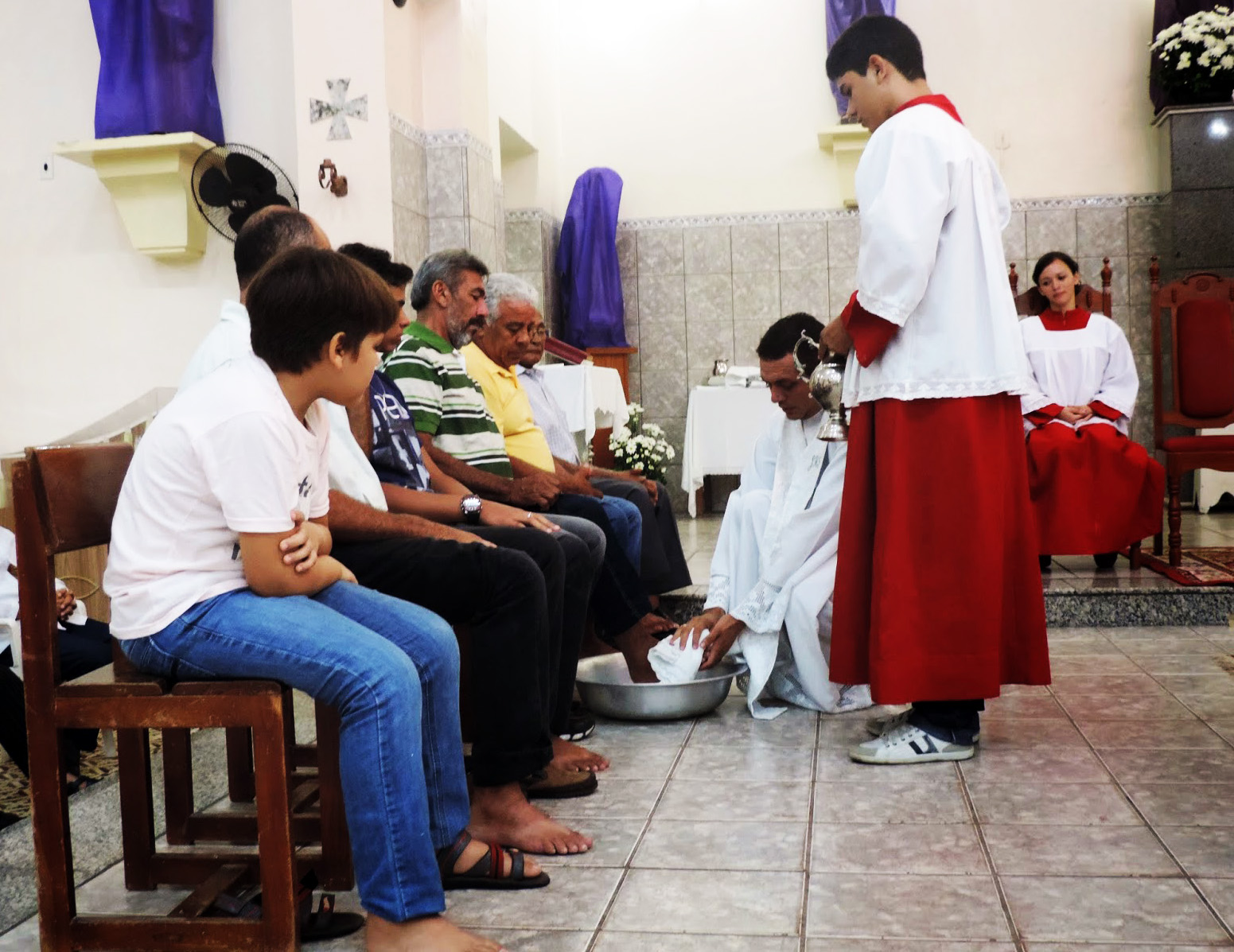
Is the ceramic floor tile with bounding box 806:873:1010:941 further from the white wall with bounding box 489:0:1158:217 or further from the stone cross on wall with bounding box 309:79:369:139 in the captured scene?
the white wall with bounding box 489:0:1158:217

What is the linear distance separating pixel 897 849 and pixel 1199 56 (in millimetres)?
6216

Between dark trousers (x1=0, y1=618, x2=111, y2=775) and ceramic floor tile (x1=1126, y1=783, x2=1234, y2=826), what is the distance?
2.21 meters

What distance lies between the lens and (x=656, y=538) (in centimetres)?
417

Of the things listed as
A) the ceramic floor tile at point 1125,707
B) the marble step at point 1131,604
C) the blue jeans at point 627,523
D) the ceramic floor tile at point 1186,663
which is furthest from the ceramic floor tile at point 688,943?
the marble step at point 1131,604

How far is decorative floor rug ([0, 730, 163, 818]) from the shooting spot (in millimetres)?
2709

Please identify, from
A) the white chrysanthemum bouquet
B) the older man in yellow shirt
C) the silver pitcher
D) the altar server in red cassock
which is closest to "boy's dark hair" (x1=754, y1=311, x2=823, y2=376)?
the silver pitcher

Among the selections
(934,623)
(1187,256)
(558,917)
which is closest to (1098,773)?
(934,623)

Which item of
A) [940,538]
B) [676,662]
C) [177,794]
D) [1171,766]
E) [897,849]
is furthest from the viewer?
[676,662]

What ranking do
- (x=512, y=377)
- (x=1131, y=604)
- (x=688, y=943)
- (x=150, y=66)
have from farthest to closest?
1. (x=150, y=66)
2. (x=1131, y=604)
3. (x=512, y=377)
4. (x=688, y=943)

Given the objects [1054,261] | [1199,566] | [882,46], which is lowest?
[1199,566]

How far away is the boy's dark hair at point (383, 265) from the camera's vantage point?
3.17 m

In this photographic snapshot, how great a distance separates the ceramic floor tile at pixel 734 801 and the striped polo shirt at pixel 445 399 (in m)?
1.08

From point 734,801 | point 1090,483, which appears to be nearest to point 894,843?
point 734,801

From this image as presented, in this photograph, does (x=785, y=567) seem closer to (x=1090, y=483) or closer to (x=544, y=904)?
(x=544, y=904)
